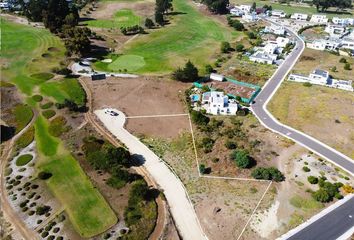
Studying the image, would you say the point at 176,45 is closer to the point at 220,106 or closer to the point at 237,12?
the point at 220,106

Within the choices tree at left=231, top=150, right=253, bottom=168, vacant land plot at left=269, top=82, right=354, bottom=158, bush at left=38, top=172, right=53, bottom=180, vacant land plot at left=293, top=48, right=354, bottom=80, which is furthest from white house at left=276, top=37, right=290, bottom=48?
bush at left=38, top=172, right=53, bottom=180

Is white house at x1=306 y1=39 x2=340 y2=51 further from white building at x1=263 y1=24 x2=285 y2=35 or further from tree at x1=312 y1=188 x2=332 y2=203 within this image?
tree at x1=312 y1=188 x2=332 y2=203

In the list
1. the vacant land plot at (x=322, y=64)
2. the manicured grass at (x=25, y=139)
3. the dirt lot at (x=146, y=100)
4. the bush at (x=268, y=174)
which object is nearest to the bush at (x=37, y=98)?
the manicured grass at (x=25, y=139)

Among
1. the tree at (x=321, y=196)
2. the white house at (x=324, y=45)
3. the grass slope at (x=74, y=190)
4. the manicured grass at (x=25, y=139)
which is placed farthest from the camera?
the white house at (x=324, y=45)

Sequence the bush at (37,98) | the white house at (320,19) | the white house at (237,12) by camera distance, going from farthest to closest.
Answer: the white house at (237,12)
the white house at (320,19)
the bush at (37,98)

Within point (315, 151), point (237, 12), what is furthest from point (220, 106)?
point (237, 12)

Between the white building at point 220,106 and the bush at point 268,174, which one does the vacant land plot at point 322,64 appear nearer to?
the white building at point 220,106
